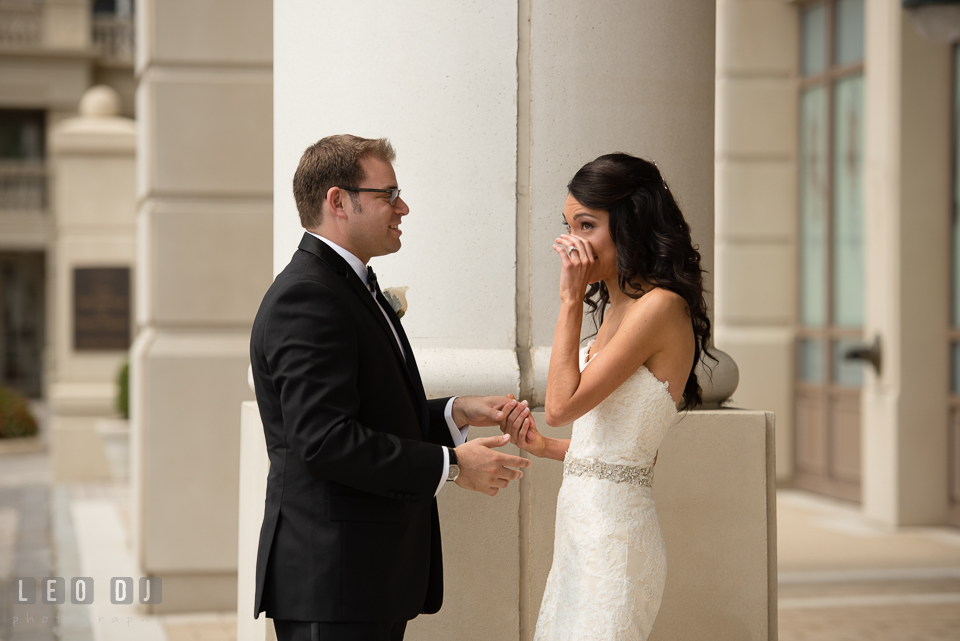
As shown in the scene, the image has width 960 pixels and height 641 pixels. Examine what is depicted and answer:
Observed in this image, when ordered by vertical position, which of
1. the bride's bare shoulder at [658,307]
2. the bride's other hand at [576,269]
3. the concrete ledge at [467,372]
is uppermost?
the bride's other hand at [576,269]

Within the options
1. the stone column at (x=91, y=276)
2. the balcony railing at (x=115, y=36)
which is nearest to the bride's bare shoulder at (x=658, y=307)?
the stone column at (x=91, y=276)

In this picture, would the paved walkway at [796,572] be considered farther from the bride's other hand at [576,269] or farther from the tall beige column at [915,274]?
the bride's other hand at [576,269]

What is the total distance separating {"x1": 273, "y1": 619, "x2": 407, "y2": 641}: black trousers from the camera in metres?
2.61

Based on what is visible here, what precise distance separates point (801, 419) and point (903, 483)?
7.12 ft

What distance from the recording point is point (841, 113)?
10.4 m

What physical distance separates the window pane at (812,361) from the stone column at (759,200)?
14cm

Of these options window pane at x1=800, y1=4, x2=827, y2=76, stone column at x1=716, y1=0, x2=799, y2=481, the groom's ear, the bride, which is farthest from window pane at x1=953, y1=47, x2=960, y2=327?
the groom's ear

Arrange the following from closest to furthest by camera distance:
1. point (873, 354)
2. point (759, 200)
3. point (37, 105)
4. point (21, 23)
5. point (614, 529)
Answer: point (614, 529) → point (873, 354) → point (759, 200) → point (21, 23) → point (37, 105)

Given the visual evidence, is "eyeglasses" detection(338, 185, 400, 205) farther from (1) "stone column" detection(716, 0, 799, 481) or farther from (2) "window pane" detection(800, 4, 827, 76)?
(2) "window pane" detection(800, 4, 827, 76)

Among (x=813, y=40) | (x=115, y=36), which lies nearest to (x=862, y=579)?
(x=813, y=40)

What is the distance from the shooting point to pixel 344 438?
8.02 feet

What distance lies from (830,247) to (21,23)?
22.9 m

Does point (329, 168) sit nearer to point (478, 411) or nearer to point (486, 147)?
point (478, 411)

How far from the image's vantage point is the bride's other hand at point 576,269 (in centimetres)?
280
